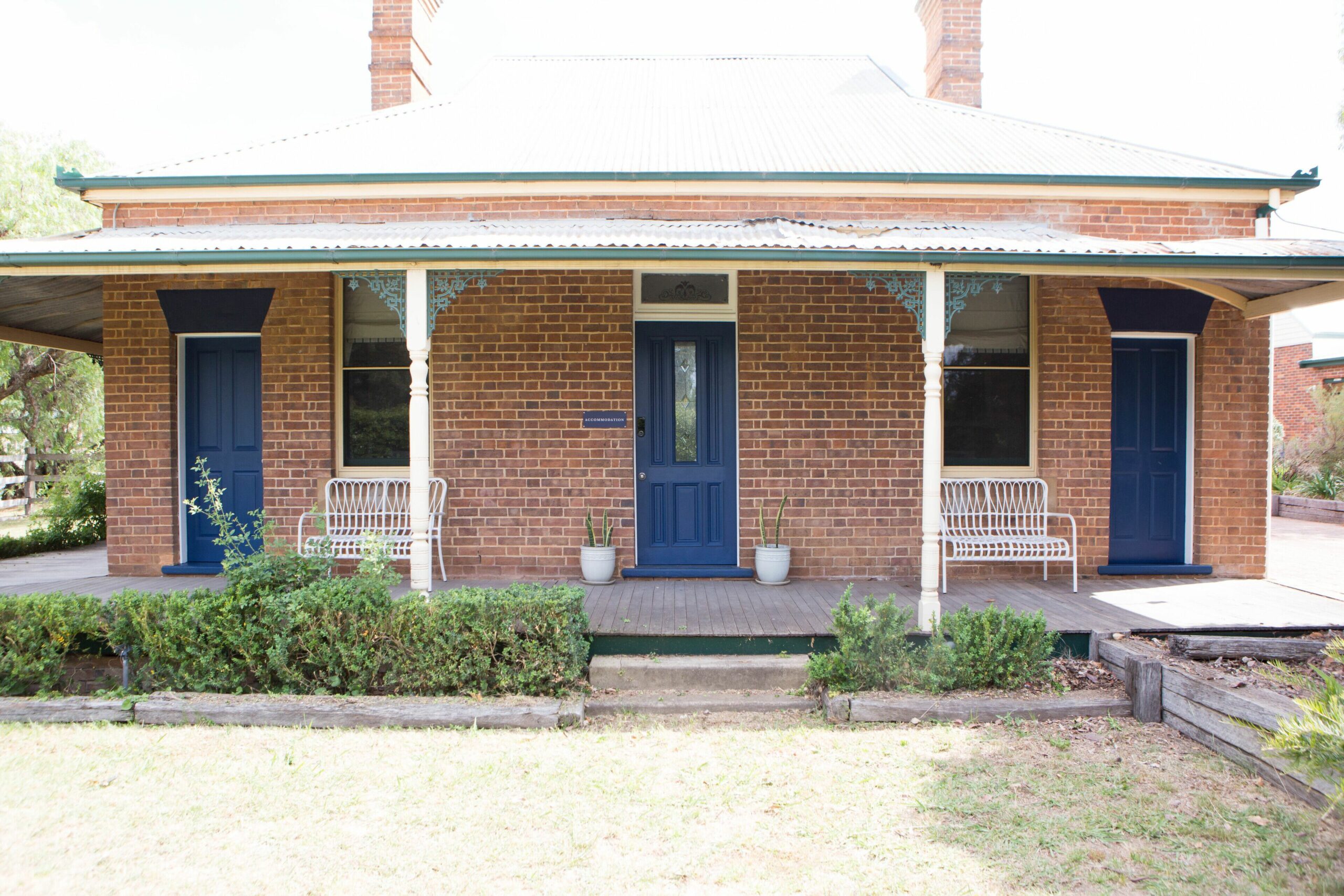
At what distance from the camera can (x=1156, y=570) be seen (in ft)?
23.7

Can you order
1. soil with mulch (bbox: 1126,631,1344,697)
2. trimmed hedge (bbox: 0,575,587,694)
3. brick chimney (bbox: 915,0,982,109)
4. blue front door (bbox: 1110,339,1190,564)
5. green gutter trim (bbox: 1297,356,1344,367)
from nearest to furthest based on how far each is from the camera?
soil with mulch (bbox: 1126,631,1344,697) < trimmed hedge (bbox: 0,575,587,694) < blue front door (bbox: 1110,339,1190,564) < brick chimney (bbox: 915,0,982,109) < green gutter trim (bbox: 1297,356,1344,367)

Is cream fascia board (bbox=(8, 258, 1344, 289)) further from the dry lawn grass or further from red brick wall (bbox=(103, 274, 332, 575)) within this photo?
the dry lawn grass

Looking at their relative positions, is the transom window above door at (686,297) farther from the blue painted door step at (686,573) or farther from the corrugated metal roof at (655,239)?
the blue painted door step at (686,573)

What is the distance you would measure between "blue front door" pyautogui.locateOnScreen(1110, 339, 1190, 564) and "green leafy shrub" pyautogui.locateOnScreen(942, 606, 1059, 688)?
3147 mm

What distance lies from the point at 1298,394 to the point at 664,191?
18.8m

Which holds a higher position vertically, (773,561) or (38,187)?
(38,187)

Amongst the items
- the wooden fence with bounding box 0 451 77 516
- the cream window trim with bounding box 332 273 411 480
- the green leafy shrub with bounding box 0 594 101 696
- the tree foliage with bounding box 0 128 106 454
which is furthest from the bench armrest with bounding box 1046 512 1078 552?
the wooden fence with bounding box 0 451 77 516

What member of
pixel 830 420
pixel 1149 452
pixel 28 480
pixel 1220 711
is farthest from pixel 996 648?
pixel 28 480

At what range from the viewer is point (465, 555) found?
7109 millimetres

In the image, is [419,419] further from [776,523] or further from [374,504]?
[776,523]

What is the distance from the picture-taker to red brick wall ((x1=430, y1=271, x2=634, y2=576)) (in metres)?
7.07

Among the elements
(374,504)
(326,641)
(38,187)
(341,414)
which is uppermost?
(38,187)

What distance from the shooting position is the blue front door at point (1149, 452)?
24.1 ft

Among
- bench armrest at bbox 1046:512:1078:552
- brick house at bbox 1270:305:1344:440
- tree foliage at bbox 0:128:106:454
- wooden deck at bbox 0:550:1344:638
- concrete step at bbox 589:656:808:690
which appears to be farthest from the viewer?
brick house at bbox 1270:305:1344:440
